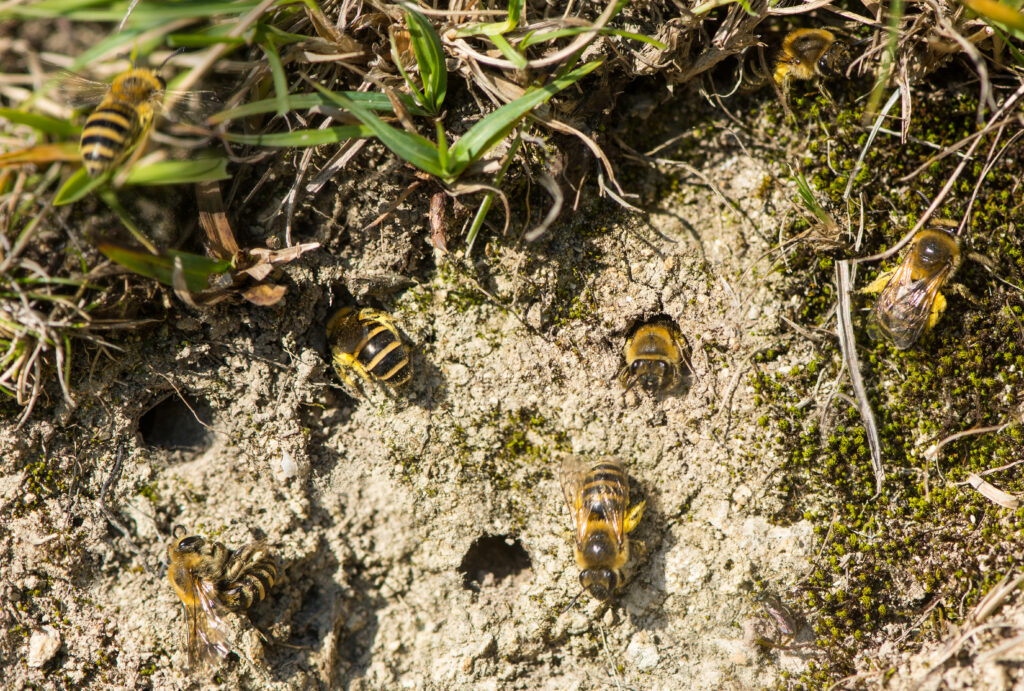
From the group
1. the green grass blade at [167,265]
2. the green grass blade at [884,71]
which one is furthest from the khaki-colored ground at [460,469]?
the green grass blade at [884,71]

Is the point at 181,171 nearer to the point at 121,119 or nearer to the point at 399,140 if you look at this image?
the point at 121,119

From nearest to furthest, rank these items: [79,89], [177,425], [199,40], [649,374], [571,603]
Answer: [199,40] → [79,89] → [649,374] → [571,603] → [177,425]

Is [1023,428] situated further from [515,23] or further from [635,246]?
[515,23]

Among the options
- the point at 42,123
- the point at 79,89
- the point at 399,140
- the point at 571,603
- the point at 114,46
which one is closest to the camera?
the point at 114,46

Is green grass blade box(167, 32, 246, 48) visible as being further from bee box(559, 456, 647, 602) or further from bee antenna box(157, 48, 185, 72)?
bee box(559, 456, 647, 602)

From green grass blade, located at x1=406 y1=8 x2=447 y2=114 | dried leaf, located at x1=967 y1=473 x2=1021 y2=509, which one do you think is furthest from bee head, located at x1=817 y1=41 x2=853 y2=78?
dried leaf, located at x1=967 y1=473 x2=1021 y2=509

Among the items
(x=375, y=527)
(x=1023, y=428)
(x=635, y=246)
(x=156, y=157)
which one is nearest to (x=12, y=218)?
(x=156, y=157)

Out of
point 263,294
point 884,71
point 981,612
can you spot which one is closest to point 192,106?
point 263,294
